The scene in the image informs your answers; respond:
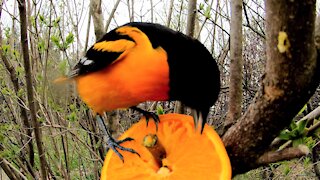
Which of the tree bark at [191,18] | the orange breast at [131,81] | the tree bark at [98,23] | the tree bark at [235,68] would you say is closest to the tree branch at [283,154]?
the tree bark at [235,68]

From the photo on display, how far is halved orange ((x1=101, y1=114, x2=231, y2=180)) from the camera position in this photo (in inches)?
34.4

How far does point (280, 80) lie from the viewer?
65 centimetres

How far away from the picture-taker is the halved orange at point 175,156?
34.4 inches

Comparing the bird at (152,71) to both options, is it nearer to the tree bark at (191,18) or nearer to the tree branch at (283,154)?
the tree branch at (283,154)

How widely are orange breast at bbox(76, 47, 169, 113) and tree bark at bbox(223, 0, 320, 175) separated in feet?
0.73

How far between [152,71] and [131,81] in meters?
0.06

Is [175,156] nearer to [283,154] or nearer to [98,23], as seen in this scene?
[283,154]

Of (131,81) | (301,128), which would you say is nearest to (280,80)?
(301,128)

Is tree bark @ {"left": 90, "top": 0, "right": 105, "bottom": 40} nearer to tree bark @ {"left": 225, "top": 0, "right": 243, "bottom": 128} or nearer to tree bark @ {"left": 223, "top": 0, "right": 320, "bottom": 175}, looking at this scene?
tree bark @ {"left": 225, "top": 0, "right": 243, "bottom": 128}

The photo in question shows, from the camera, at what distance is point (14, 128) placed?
2.48 meters

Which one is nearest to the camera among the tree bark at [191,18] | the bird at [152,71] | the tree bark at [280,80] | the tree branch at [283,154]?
the tree bark at [280,80]

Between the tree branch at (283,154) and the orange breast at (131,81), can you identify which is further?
the orange breast at (131,81)

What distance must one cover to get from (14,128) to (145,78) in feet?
5.58

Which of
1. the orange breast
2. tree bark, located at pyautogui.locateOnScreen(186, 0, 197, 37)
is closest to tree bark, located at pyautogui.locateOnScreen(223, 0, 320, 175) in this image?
the orange breast
